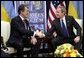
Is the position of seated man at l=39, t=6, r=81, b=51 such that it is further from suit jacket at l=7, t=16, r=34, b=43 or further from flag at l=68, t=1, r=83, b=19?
flag at l=68, t=1, r=83, b=19

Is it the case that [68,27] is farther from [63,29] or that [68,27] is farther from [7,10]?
[7,10]

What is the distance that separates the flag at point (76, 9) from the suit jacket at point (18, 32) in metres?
1.68

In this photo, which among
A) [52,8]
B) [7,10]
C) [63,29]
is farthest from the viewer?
[52,8]

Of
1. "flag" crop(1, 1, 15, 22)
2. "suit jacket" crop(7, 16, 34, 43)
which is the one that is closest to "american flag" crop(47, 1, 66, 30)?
"flag" crop(1, 1, 15, 22)

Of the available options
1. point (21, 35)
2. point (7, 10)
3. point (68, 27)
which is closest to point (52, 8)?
point (7, 10)

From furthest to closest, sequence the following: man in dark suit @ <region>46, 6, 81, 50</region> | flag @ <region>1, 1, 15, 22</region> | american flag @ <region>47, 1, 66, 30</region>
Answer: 1. american flag @ <region>47, 1, 66, 30</region>
2. flag @ <region>1, 1, 15, 22</region>
3. man in dark suit @ <region>46, 6, 81, 50</region>

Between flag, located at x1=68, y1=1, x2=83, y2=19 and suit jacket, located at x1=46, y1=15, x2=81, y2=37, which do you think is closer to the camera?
suit jacket, located at x1=46, y1=15, x2=81, y2=37

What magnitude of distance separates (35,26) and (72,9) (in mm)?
980

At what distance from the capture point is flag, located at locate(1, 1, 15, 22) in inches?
212

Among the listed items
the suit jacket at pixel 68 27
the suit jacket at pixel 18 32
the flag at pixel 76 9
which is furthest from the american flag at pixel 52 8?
the suit jacket at pixel 18 32

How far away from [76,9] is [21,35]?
6.04 ft

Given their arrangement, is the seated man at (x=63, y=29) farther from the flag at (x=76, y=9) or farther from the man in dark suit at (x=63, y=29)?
the flag at (x=76, y=9)

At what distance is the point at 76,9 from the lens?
6.12 meters

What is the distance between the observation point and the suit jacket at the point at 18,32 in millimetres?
4676
